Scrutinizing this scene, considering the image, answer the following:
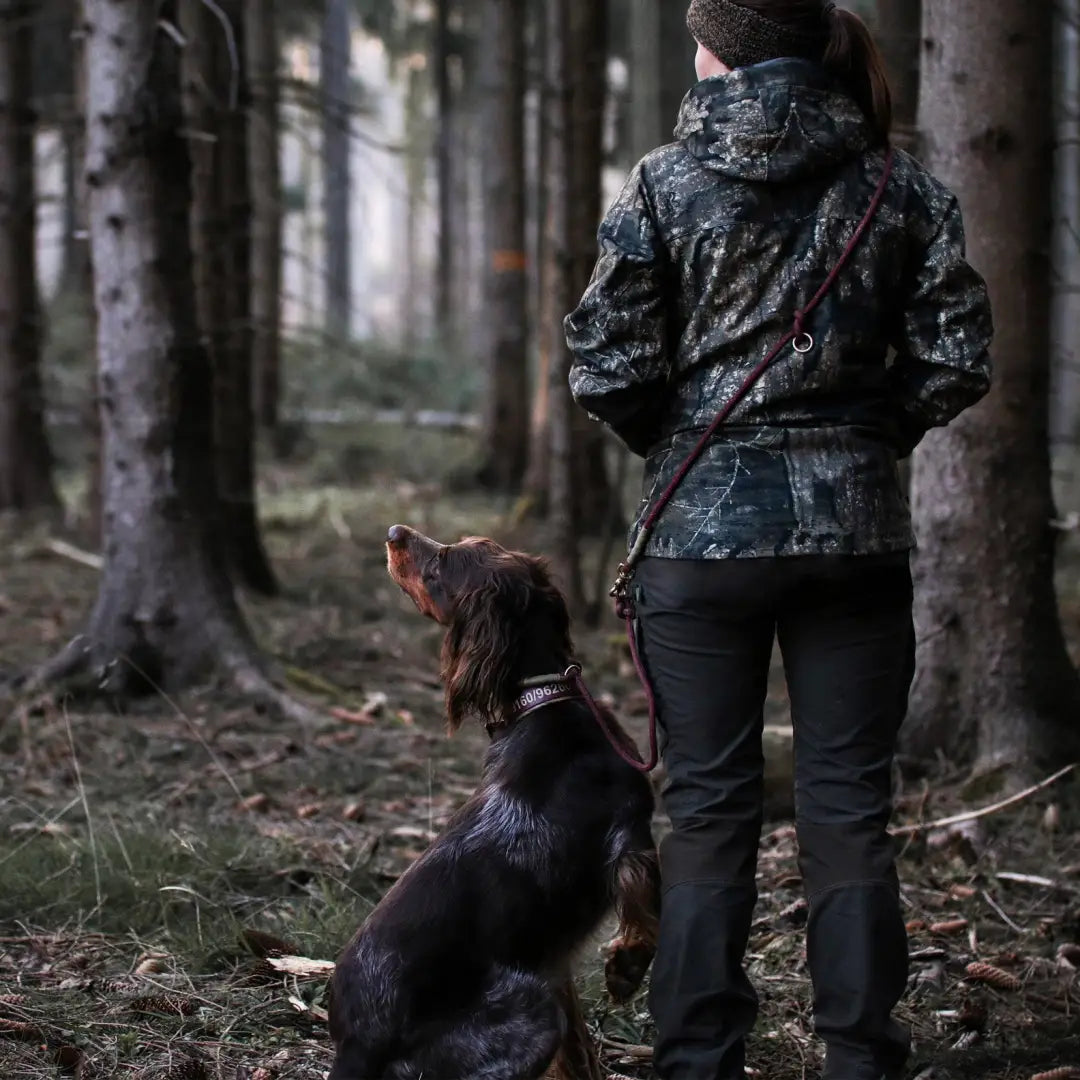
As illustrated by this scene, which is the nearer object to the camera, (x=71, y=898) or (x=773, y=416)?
(x=773, y=416)

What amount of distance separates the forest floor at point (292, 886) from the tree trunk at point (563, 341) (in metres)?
0.99

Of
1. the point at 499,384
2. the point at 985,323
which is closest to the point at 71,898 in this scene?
the point at 985,323

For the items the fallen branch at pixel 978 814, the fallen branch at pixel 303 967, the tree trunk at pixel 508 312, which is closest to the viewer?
the fallen branch at pixel 303 967

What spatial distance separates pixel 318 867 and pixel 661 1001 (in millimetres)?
2093

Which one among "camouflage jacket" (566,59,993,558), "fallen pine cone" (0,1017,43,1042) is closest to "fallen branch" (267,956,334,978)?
"fallen pine cone" (0,1017,43,1042)

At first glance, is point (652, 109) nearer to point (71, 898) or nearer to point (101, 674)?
point (101, 674)

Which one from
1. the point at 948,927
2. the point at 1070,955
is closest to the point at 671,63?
the point at 948,927

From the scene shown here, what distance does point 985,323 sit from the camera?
351 cm

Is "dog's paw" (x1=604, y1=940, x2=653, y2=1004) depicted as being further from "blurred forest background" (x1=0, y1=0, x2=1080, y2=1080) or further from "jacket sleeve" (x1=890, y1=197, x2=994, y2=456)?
"jacket sleeve" (x1=890, y1=197, x2=994, y2=456)

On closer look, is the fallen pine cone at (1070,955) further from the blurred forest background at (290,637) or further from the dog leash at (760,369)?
the dog leash at (760,369)

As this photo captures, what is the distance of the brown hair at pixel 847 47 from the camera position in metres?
3.39

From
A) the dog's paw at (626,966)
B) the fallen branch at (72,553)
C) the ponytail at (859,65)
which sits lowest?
the dog's paw at (626,966)

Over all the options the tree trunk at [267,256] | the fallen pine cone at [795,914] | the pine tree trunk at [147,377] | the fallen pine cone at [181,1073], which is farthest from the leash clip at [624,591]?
the tree trunk at [267,256]

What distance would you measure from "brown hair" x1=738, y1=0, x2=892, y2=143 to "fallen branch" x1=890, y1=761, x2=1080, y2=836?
9.28ft
